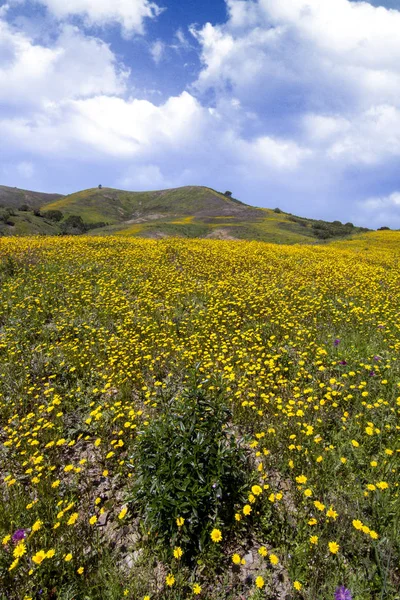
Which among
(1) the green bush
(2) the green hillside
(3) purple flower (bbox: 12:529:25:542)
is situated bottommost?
(3) purple flower (bbox: 12:529:25:542)

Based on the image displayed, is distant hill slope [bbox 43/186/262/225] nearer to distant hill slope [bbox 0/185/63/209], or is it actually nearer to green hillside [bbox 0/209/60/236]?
distant hill slope [bbox 0/185/63/209]

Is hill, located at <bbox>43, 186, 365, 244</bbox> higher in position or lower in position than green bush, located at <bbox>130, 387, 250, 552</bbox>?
higher

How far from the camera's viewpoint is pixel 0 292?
11281 millimetres

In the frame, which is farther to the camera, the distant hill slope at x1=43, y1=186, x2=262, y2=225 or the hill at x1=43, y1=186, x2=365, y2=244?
the distant hill slope at x1=43, y1=186, x2=262, y2=225

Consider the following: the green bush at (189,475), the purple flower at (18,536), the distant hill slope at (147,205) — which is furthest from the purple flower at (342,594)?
the distant hill slope at (147,205)

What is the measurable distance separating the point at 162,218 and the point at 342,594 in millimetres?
68885

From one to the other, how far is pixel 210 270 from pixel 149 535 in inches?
464

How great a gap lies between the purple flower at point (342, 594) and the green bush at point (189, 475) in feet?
3.76

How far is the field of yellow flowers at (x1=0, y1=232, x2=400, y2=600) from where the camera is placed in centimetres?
316

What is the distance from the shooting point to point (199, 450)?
356cm

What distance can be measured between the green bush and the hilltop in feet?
108

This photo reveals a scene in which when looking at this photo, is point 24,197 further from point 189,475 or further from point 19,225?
point 189,475

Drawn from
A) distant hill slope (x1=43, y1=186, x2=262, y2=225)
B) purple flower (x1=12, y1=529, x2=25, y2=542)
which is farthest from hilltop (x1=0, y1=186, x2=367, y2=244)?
purple flower (x1=12, y1=529, x2=25, y2=542)

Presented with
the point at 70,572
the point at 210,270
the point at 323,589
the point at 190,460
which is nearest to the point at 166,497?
the point at 190,460
